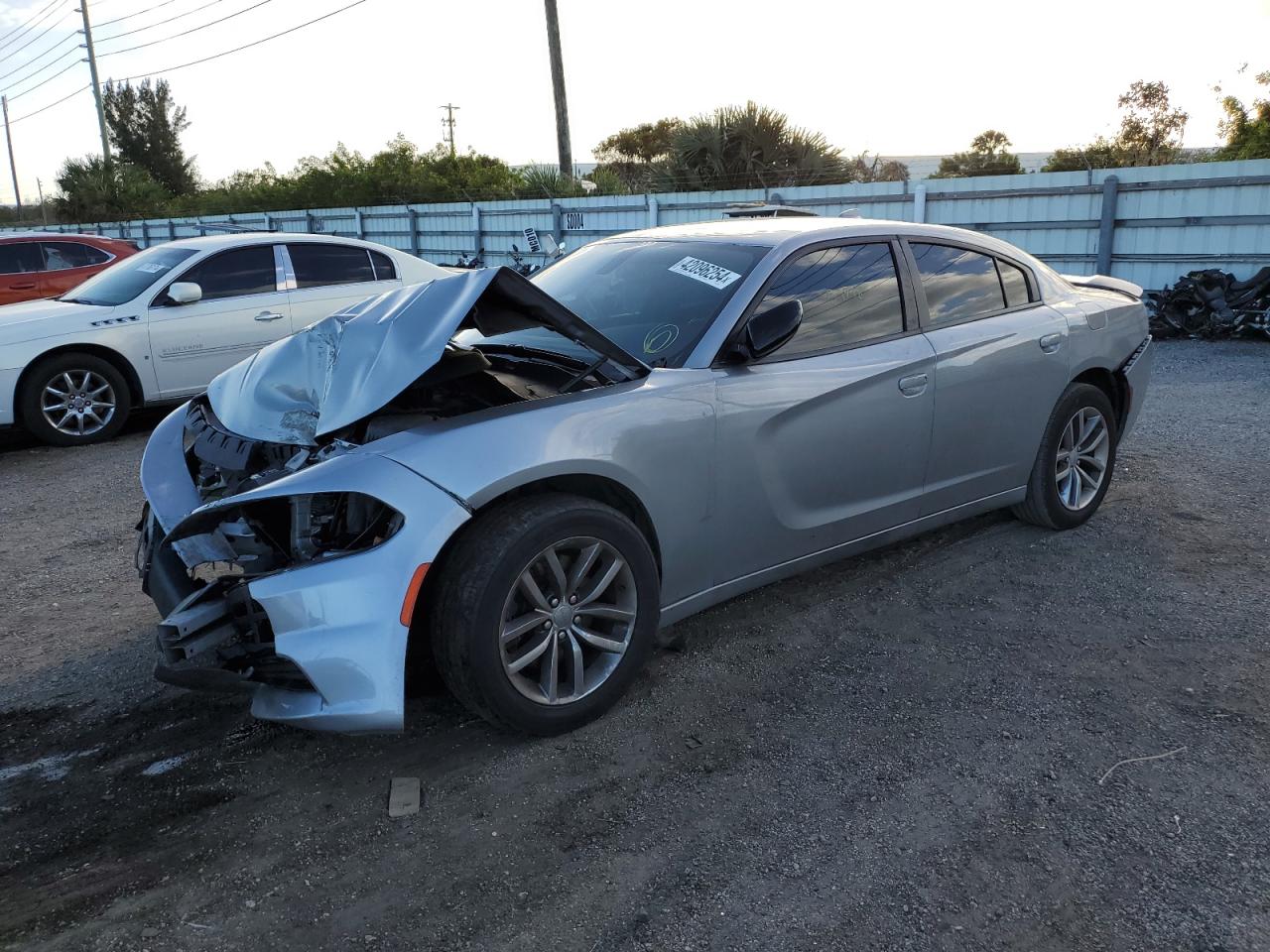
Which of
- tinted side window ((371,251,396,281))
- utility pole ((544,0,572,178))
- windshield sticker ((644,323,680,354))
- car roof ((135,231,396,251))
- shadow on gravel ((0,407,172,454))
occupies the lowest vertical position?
shadow on gravel ((0,407,172,454))

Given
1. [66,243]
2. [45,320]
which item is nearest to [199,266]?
[45,320]

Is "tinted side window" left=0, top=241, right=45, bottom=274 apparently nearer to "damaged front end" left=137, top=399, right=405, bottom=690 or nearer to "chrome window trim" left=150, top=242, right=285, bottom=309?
"chrome window trim" left=150, top=242, right=285, bottom=309

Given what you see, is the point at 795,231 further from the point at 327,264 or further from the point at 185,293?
the point at 327,264

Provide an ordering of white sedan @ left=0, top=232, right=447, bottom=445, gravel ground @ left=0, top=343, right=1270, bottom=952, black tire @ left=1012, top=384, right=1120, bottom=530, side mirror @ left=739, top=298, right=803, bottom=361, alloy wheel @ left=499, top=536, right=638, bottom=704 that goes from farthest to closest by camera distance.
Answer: white sedan @ left=0, top=232, right=447, bottom=445, black tire @ left=1012, top=384, right=1120, bottom=530, side mirror @ left=739, top=298, right=803, bottom=361, alloy wheel @ left=499, top=536, right=638, bottom=704, gravel ground @ left=0, top=343, right=1270, bottom=952

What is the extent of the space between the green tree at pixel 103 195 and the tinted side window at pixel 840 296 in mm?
49514

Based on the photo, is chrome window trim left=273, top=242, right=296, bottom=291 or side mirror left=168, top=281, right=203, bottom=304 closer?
side mirror left=168, top=281, right=203, bottom=304

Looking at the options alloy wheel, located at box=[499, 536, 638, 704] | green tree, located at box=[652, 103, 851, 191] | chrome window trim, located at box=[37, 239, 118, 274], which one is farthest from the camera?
green tree, located at box=[652, 103, 851, 191]

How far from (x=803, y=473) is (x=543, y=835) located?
1701 millimetres

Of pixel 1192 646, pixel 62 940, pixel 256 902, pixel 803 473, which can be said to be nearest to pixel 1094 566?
pixel 1192 646

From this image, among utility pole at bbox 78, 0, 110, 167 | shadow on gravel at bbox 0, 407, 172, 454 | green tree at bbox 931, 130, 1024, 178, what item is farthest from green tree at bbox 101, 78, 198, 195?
shadow on gravel at bbox 0, 407, 172, 454

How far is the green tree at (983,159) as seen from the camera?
99.7ft

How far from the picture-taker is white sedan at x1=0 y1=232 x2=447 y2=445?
7.59 meters

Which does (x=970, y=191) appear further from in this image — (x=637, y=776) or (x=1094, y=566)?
(x=637, y=776)

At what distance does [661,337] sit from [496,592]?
1295mm
